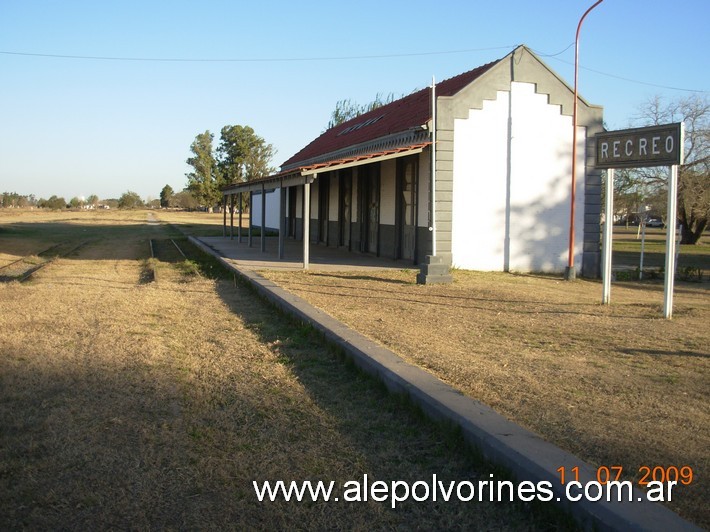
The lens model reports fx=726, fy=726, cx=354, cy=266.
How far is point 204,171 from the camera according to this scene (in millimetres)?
84125

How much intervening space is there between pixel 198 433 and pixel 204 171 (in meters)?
81.4

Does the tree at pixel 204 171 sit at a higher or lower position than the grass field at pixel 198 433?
higher

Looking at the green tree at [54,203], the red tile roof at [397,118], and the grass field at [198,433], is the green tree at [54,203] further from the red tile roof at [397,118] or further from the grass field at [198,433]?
the grass field at [198,433]

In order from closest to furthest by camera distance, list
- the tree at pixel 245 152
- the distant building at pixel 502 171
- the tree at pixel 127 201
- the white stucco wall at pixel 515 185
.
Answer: the distant building at pixel 502 171
the white stucco wall at pixel 515 185
the tree at pixel 245 152
the tree at pixel 127 201

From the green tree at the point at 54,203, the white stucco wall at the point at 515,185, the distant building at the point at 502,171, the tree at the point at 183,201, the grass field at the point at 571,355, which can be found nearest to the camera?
the grass field at the point at 571,355

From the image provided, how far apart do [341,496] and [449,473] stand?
739 millimetres

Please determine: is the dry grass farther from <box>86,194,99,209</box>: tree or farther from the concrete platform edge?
<box>86,194,99,209</box>: tree

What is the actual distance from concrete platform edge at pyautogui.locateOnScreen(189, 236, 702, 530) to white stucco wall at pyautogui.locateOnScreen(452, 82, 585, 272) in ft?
33.6

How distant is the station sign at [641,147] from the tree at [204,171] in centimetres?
7392

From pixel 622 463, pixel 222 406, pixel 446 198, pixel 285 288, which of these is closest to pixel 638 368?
pixel 622 463

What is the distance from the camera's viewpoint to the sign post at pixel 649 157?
1045 centimetres

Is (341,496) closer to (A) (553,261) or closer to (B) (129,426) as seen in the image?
(B) (129,426)

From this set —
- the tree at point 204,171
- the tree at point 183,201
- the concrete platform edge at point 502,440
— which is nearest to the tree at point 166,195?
the tree at point 183,201

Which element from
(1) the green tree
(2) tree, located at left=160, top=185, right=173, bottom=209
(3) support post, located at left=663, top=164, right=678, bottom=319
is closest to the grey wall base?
(3) support post, located at left=663, top=164, right=678, bottom=319
